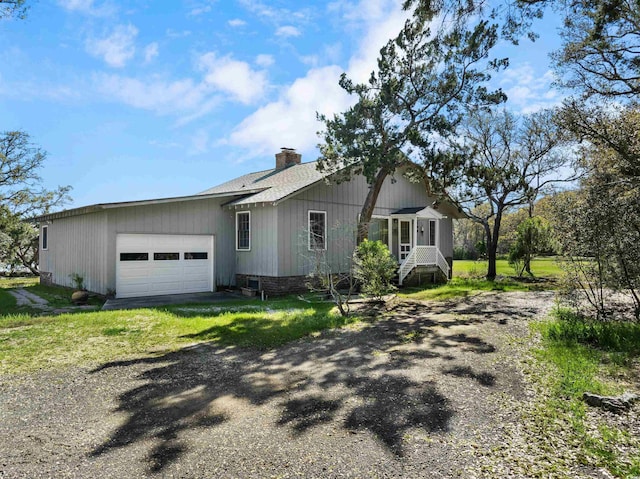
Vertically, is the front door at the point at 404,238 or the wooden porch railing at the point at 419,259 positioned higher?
the front door at the point at 404,238

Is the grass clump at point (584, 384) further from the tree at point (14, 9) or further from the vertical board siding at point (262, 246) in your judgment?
the tree at point (14, 9)

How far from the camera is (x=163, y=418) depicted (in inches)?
162

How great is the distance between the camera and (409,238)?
18781mm

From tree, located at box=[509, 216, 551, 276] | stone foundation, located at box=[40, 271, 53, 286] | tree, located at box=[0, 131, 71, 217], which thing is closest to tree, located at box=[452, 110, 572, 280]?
tree, located at box=[509, 216, 551, 276]

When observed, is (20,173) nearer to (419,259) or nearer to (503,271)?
(419,259)

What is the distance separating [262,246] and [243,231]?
1374 millimetres

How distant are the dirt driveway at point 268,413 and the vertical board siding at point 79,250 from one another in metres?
7.59

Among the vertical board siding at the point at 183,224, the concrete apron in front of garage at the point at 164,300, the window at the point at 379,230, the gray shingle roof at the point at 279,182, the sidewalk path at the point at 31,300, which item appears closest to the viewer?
the concrete apron in front of garage at the point at 164,300

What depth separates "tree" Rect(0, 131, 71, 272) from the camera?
23828mm

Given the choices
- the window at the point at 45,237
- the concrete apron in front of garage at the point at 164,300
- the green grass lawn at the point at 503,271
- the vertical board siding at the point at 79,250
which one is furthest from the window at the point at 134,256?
the green grass lawn at the point at 503,271

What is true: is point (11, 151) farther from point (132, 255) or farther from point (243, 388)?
point (243, 388)

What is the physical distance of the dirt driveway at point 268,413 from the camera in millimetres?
3211

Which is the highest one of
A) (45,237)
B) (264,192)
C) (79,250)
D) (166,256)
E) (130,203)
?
(264,192)

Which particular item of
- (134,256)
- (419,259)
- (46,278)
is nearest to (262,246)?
(134,256)
